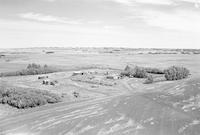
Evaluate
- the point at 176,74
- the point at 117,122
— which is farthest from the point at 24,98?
the point at 176,74

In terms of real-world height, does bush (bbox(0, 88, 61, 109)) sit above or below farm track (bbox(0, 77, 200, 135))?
below

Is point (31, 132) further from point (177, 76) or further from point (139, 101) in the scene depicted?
point (177, 76)

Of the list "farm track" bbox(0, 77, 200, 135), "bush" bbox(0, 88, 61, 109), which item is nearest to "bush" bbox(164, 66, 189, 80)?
"bush" bbox(0, 88, 61, 109)

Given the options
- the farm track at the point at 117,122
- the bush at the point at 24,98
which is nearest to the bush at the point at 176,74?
the bush at the point at 24,98

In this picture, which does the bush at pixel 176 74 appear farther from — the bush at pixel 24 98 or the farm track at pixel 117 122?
the farm track at pixel 117 122

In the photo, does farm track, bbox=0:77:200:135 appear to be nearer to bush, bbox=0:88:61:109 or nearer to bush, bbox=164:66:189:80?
bush, bbox=0:88:61:109

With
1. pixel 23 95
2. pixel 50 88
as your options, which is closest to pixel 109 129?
pixel 23 95

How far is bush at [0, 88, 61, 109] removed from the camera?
49.2 feet

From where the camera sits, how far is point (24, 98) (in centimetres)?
1562

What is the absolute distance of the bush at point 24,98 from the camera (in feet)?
49.2

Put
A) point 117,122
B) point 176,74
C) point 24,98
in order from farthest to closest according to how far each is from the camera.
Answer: point 176,74
point 24,98
point 117,122

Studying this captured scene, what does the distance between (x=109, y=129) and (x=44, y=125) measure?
→ 2788 mm

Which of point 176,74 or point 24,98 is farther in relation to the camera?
point 176,74

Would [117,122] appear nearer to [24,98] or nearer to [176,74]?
[24,98]
